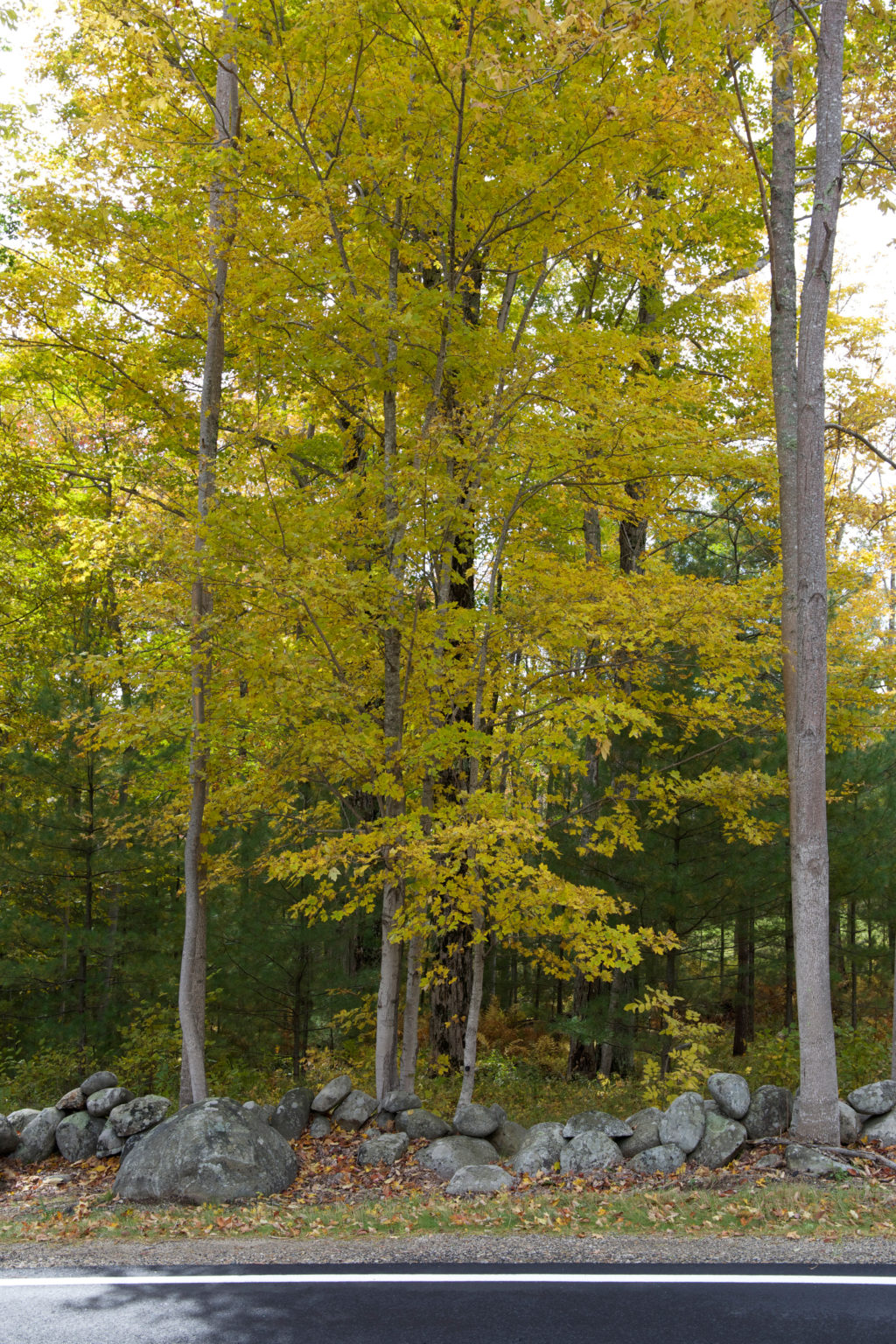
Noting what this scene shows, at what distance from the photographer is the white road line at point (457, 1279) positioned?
502cm

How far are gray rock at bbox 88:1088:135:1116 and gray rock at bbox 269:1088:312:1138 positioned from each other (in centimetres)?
154

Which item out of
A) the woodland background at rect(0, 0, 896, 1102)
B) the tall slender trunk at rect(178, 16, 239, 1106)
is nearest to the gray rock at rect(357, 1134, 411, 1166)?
the woodland background at rect(0, 0, 896, 1102)

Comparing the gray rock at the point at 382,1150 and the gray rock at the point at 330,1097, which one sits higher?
the gray rock at the point at 330,1097

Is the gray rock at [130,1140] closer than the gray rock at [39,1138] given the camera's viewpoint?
Yes

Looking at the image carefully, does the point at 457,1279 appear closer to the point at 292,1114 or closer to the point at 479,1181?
the point at 479,1181

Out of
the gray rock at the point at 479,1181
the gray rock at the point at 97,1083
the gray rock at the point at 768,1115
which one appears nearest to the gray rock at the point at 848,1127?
the gray rock at the point at 768,1115

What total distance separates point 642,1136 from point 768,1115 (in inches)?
44.2

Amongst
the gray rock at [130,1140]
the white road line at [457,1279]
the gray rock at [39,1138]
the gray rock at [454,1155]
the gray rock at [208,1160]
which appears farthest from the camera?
the gray rock at [39,1138]

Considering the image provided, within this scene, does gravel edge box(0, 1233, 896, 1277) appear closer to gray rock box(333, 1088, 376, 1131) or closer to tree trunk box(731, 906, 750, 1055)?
gray rock box(333, 1088, 376, 1131)

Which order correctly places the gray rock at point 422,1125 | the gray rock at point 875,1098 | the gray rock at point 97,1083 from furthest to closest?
the gray rock at point 97,1083 → the gray rock at point 422,1125 → the gray rock at point 875,1098

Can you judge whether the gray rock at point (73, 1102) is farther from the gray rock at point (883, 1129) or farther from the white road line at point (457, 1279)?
the gray rock at point (883, 1129)

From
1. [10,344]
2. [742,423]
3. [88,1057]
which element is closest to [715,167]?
[742,423]

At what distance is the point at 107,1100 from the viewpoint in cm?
934

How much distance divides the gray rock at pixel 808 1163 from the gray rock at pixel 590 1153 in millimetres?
1346
